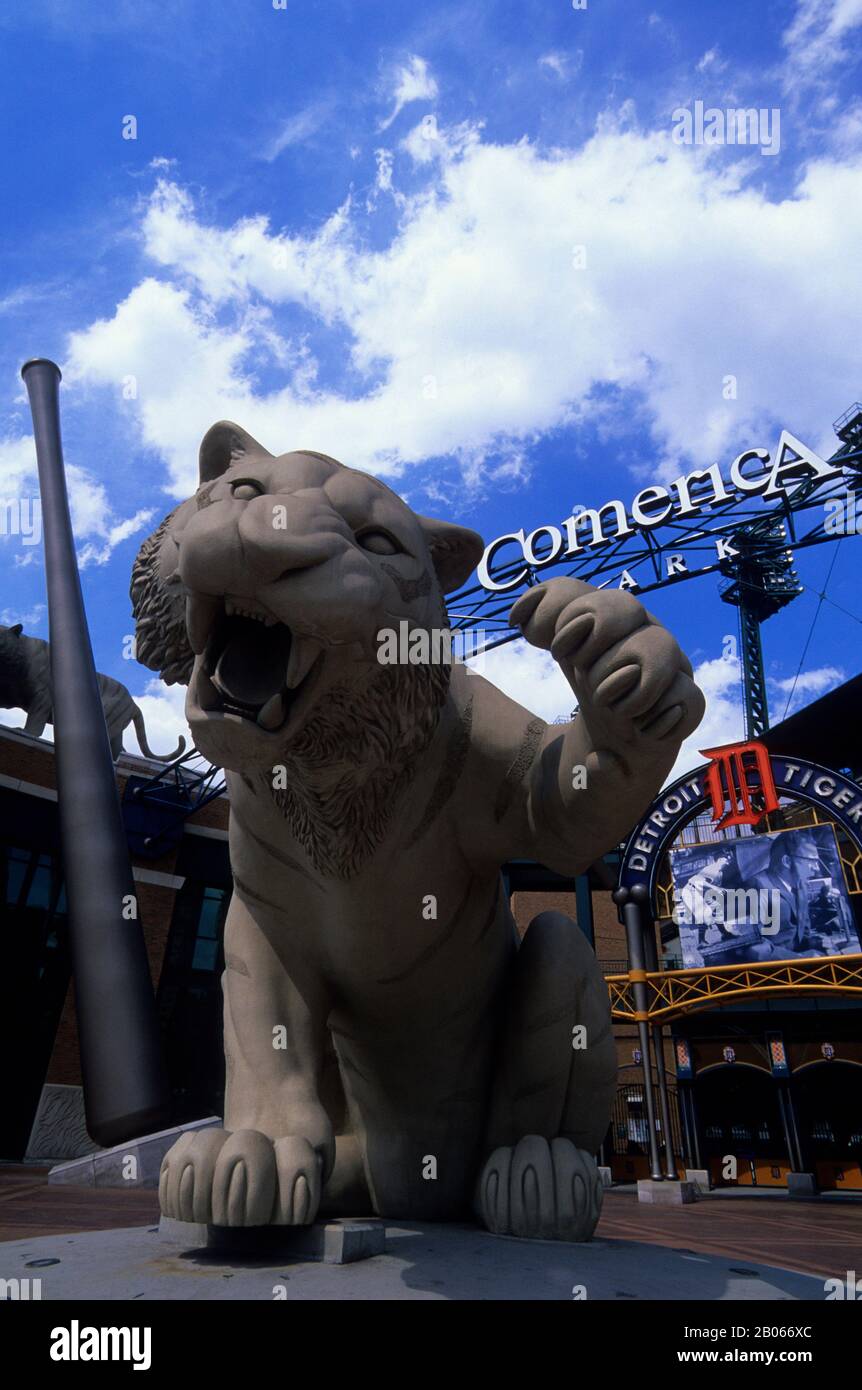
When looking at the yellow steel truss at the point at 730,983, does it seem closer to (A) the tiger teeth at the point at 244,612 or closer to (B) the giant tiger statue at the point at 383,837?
(B) the giant tiger statue at the point at 383,837

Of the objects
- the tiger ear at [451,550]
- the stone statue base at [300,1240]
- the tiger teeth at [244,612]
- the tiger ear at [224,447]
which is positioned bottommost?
the stone statue base at [300,1240]

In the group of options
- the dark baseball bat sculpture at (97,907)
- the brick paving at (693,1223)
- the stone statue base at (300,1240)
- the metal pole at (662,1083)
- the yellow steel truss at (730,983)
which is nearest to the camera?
the stone statue base at (300,1240)

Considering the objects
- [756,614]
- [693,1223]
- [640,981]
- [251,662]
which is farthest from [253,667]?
[756,614]

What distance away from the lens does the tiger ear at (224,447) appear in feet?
5.90

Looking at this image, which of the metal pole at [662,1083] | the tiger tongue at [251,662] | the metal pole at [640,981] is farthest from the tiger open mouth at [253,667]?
the metal pole at [640,981]

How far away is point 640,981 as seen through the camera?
10.9m

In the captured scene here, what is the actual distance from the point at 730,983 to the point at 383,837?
10330 mm

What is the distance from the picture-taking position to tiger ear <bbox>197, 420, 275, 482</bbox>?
180cm

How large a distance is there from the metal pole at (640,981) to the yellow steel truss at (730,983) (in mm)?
69

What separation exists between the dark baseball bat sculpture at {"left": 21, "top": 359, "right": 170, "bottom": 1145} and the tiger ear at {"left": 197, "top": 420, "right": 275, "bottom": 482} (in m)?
5.23

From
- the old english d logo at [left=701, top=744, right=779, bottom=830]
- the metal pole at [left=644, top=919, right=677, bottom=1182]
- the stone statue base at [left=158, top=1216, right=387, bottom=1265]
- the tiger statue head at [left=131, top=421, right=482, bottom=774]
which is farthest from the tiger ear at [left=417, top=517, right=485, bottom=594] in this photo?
the old english d logo at [left=701, top=744, right=779, bottom=830]

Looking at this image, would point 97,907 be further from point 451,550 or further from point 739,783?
point 739,783
